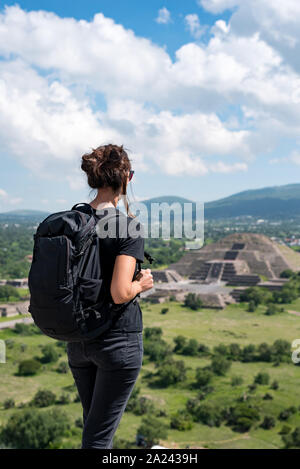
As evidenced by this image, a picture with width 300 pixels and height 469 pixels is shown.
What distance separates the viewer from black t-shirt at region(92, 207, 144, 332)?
6.39 ft

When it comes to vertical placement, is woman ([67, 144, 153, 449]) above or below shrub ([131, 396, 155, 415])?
above

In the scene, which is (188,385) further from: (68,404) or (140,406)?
(68,404)

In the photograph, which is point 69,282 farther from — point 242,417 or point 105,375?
point 242,417

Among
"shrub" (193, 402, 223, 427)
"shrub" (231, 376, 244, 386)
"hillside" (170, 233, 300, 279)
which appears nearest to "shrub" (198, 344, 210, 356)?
"shrub" (231, 376, 244, 386)

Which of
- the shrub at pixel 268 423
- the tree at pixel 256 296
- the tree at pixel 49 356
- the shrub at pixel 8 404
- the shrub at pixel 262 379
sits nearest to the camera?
the shrub at pixel 268 423

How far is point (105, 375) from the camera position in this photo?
1.99 metres

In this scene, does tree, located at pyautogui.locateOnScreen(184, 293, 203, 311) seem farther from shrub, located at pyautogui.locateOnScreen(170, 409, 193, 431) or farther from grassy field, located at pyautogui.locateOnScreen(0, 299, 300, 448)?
shrub, located at pyautogui.locateOnScreen(170, 409, 193, 431)

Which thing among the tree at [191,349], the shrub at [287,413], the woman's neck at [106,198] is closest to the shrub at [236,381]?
the shrub at [287,413]

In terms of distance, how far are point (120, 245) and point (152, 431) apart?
14.3 meters

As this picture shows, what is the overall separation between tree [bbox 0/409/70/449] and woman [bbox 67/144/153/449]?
559 inches

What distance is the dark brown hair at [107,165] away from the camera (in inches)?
82.6

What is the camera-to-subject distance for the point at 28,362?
21375 millimetres

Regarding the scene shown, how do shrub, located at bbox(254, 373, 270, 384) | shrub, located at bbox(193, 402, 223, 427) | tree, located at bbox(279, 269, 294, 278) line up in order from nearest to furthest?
shrub, located at bbox(193, 402, 223, 427) < shrub, located at bbox(254, 373, 270, 384) < tree, located at bbox(279, 269, 294, 278)

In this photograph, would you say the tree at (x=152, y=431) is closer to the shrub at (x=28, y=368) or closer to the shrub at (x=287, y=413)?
the shrub at (x=287, y=413)
